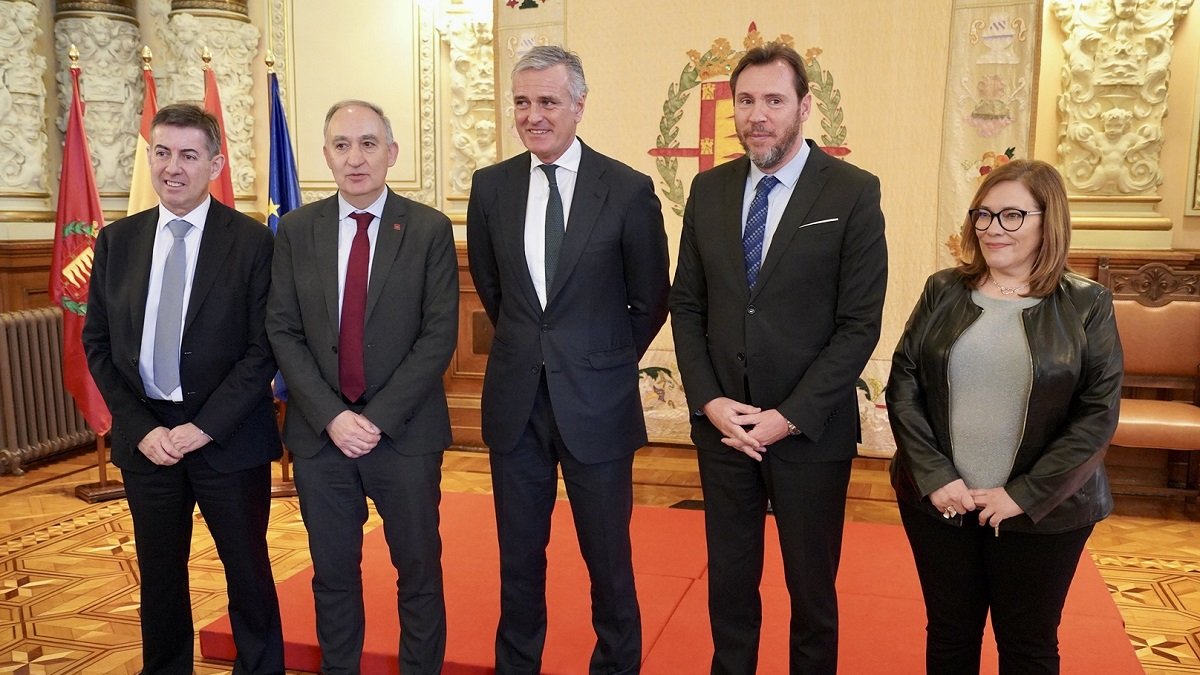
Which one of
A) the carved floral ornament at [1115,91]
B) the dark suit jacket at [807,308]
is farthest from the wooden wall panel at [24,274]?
the carved floral ornament at [1115,91]

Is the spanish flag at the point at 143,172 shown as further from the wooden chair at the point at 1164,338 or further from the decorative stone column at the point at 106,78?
the wooden chair at the point at 1164,338

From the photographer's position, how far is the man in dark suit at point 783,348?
7.38 feet

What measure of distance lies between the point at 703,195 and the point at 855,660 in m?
1.42

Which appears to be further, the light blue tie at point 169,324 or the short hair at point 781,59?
the light blue tie at point 169,324

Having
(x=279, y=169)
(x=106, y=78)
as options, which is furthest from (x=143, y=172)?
(x=106, y=78)

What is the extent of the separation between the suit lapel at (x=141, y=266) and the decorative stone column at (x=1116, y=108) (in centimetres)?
428

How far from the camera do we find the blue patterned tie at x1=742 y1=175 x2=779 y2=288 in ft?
7.61

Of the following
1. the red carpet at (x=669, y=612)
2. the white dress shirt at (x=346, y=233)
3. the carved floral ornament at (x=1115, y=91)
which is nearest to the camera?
the white dress shirt at (x=346, y=233)

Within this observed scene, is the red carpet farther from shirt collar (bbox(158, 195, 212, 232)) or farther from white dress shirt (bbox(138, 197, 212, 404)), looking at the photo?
shirt collar (bbox(158, 195, 212, 232))

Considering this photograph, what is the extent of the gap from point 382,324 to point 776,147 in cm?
107

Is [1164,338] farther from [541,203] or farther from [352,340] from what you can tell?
[352,340]

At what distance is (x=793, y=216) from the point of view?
7.47 ft

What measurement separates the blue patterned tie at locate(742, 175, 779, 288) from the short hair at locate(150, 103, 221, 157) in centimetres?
144

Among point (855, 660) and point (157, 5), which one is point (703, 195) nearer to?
point (855, 660)
